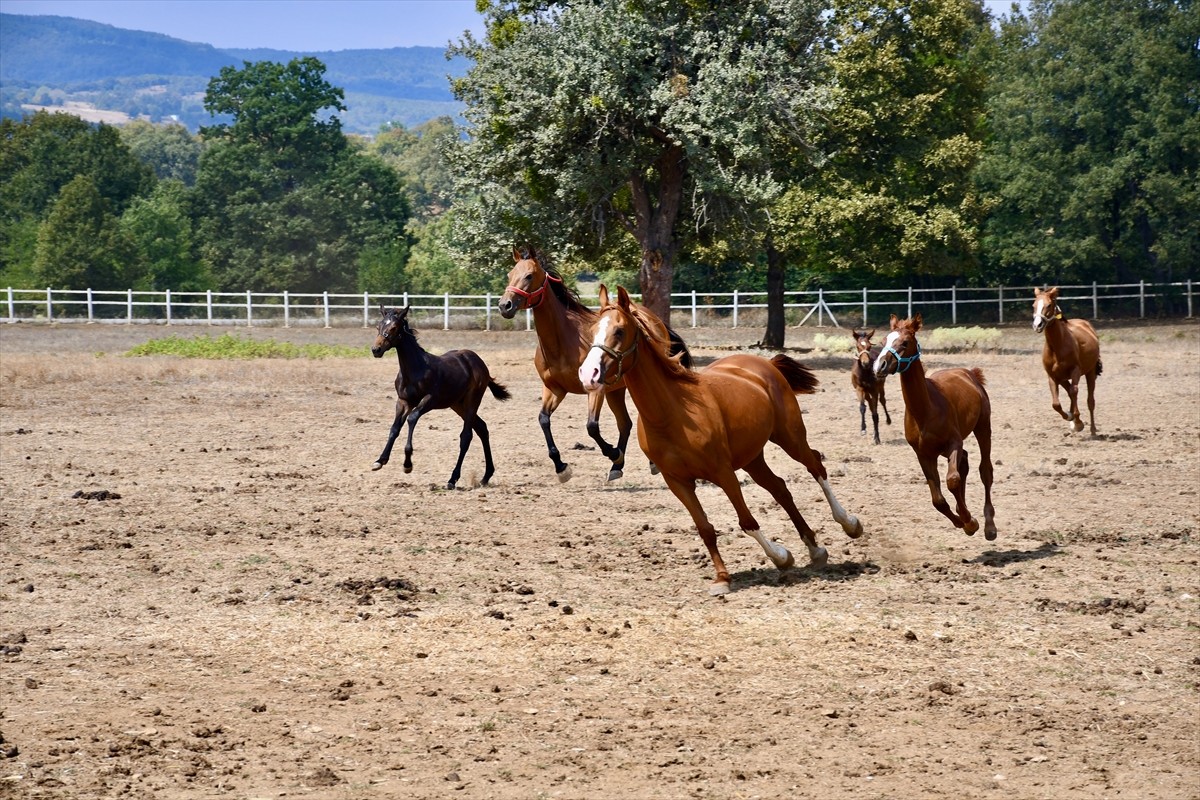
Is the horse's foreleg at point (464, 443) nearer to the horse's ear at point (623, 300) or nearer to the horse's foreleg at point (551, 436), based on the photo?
the horse's foreleg at point (551, 436)

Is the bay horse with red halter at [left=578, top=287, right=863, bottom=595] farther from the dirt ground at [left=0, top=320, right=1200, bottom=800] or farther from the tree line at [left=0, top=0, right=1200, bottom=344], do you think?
the tree line at [left=0, top=0, right=1200, bottom=344]

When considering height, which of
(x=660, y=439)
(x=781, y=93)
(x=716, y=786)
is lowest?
(x=716, y=786)

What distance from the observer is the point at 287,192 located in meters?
70.8

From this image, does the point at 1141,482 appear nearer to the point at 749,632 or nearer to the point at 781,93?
the point at 749,632

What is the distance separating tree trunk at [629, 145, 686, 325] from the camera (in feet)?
98.6

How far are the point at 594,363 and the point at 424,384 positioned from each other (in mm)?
6398

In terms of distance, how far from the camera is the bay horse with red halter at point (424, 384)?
46.6ft

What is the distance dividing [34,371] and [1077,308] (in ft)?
121

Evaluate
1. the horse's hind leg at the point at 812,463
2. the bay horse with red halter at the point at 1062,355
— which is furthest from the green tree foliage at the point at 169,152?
the horse's hind leg at the point at 812,463

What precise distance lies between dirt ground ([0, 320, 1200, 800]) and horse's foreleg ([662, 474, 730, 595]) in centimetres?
16

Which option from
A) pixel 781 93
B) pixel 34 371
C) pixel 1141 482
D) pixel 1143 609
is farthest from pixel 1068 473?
pixel 34 371

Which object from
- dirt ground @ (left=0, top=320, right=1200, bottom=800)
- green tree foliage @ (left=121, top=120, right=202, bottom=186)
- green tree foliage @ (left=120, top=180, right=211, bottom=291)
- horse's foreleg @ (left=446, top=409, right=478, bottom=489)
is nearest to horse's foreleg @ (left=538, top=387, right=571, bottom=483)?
dirt ground @ (left=0, top=320, right=1200, bottom=800)

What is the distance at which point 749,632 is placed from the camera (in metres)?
7.96

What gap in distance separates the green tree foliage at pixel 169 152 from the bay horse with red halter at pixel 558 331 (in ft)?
492
